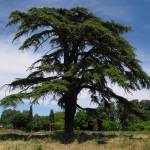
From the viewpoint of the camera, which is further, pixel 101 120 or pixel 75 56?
pixel 101 120

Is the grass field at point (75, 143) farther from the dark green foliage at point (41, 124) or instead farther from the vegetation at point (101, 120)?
the dark green foliage at point (41, 124)

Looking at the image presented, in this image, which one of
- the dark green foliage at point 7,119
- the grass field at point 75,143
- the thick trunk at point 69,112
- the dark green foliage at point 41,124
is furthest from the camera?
the dark green foliage at point 7,119

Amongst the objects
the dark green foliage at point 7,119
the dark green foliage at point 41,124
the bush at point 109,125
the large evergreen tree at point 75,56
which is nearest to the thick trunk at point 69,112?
the large evergreen tree at point 75,56

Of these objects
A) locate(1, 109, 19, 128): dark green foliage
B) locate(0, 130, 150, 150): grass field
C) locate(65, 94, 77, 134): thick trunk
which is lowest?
locate(0, 130, 150, 150): grass field

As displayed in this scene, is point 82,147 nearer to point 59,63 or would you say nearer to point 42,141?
A: point 42,141

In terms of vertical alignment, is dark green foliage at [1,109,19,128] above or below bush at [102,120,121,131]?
above

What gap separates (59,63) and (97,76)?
5101mm

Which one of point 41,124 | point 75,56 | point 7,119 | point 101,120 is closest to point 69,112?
point 75,56

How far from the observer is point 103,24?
89.5 feet

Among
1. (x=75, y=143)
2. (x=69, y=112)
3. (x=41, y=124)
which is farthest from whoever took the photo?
(x=41, y=124)

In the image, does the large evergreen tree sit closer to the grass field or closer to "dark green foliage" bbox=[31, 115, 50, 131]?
the grass field

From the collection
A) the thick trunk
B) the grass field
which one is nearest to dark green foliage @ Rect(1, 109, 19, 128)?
the thick trunk

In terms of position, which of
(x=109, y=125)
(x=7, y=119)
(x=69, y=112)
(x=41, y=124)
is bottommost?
A: (x=69, y=112)

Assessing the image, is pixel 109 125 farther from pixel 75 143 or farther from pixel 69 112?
pixel 75 143
